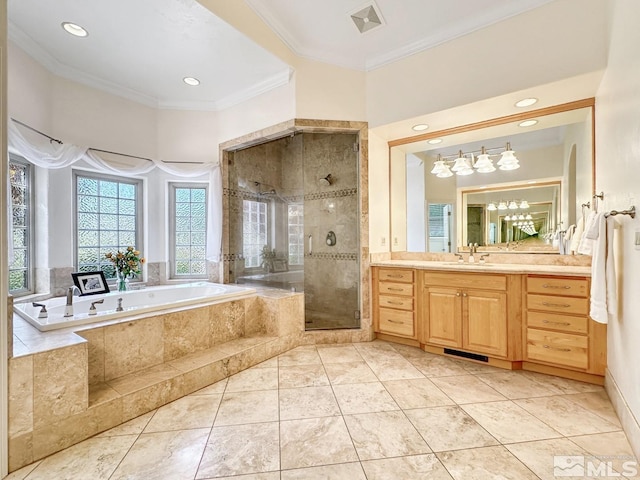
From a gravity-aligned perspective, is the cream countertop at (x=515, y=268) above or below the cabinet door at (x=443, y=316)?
above

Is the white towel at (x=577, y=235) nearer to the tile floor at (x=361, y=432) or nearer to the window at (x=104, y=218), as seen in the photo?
the tile floor at (x=361, y=432)

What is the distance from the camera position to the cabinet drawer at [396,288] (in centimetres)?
291

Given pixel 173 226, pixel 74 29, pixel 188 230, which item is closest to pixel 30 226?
pixel 173 226

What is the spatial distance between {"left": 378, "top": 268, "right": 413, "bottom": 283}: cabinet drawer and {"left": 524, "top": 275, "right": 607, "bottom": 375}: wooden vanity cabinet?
955 mm

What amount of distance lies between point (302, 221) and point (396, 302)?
1.45 meters

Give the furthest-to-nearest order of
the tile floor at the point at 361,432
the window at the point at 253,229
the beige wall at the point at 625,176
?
the window at the point at 253,229
the beige wall at the point at 625,176
the tile floor at the point at 361,432

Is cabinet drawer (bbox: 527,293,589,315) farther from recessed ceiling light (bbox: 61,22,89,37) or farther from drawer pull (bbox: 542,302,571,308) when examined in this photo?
recessed ceiling light (bbox: 61,22,89,37)

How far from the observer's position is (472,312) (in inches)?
101

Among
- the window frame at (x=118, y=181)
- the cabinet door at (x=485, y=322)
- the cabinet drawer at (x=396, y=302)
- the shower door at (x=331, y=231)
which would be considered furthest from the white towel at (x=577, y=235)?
the window frame at (x=118, y=181)

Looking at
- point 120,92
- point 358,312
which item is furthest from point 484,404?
point 120,92

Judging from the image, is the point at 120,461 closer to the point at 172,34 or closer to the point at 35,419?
the point at 35,419

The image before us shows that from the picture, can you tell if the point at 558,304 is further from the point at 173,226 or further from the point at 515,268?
the point at 173,226

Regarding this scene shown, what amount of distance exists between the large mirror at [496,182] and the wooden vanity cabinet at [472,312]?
2.10 feet

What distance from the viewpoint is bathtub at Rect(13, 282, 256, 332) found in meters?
1.94
